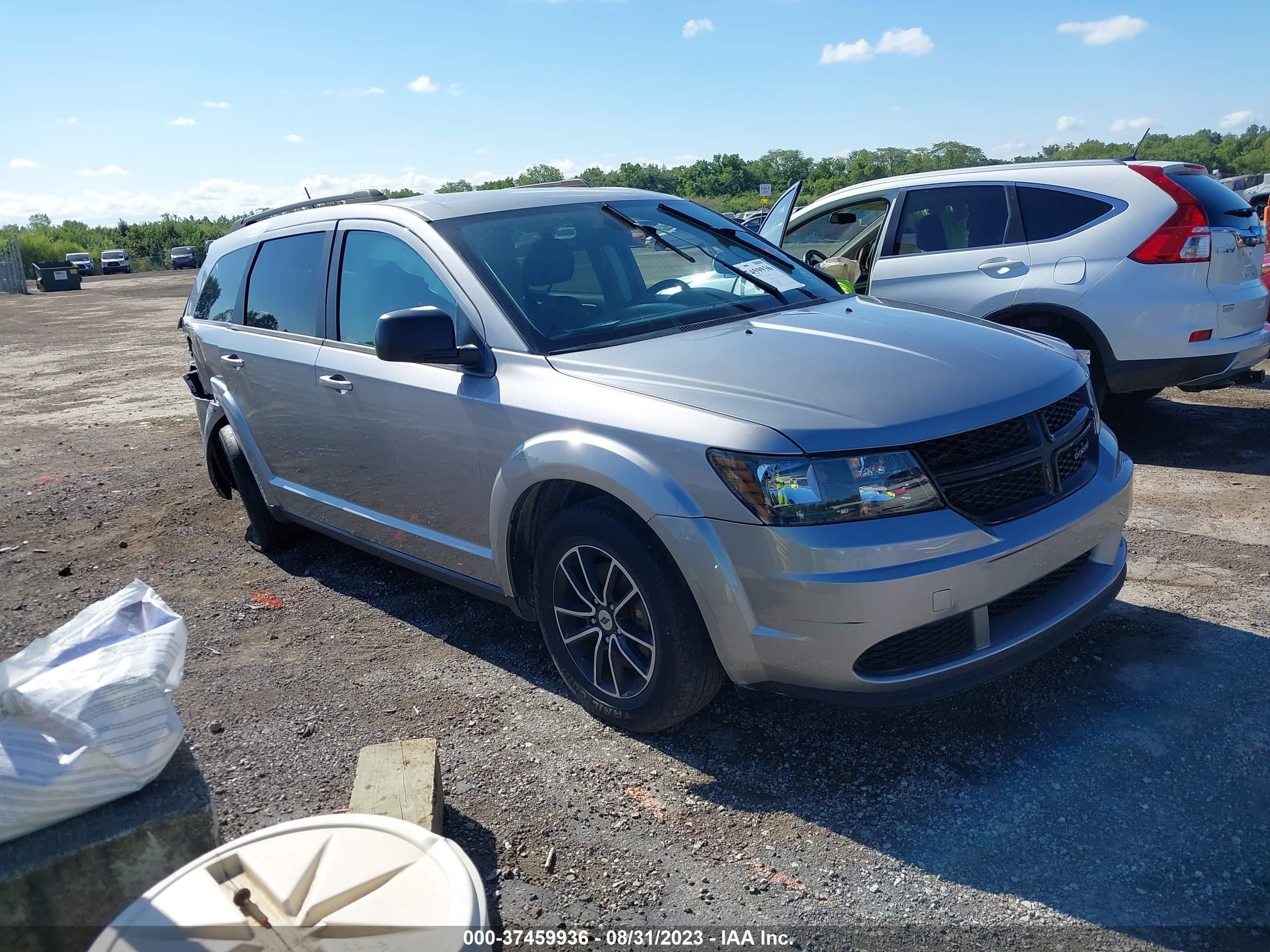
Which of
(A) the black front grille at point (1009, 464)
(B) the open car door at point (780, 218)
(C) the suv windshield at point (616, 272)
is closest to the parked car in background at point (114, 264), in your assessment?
(B) the open car door at point (780, 218)

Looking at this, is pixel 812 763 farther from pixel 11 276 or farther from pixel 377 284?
pixel 11 276

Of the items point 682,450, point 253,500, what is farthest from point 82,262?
point 682,450

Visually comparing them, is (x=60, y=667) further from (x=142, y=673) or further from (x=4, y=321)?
(x=4, y=321)

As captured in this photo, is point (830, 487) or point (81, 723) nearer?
point (81, 723)

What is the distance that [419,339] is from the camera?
354 centimetres

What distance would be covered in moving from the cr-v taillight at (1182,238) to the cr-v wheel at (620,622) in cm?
445

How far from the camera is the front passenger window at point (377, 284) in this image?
4012 mm

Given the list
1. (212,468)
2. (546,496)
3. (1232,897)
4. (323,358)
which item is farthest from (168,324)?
(1232,897)

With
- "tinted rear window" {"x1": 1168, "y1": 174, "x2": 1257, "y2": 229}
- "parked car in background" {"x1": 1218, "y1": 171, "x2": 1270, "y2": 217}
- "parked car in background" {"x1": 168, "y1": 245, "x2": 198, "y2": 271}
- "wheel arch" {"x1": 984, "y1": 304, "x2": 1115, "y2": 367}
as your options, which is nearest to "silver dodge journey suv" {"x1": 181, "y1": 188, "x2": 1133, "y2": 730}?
"wheel arch" {"x1": 984, "y1": 304, "x2": 1115, "y2": 367}

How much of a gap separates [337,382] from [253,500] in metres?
1.52

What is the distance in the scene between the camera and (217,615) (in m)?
4.89

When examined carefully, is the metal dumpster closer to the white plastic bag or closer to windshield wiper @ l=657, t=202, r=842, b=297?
windshield wiper @ l=657, t=202, r=842, b=297

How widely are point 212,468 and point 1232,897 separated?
540 centimetres

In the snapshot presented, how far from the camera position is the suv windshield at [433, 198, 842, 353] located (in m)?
3.79
